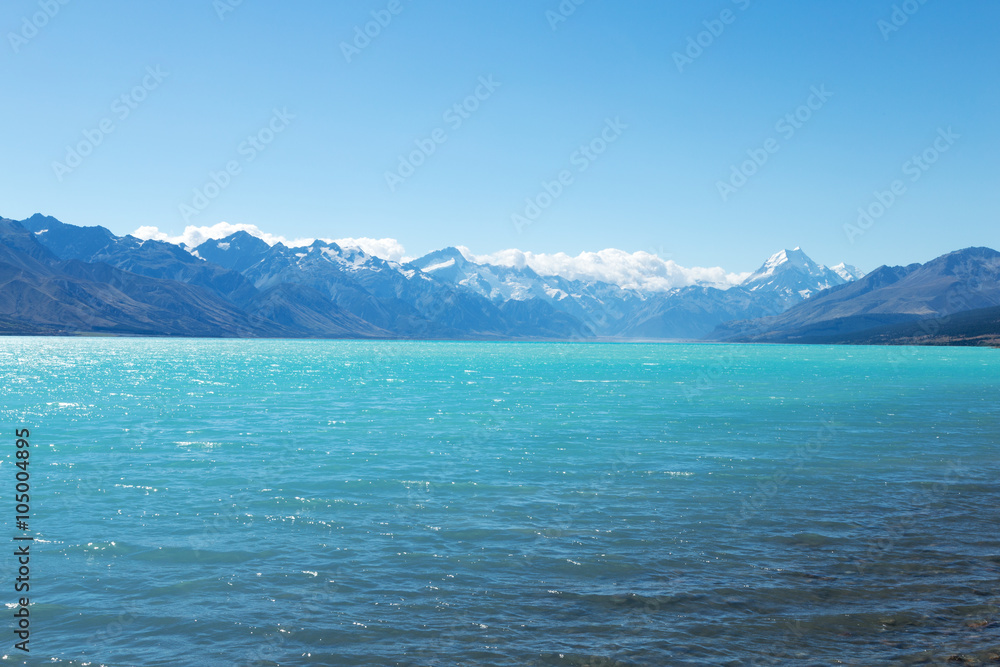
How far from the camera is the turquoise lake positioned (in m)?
14.8

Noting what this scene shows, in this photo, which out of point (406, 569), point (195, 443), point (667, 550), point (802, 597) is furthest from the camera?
point (195, 443)

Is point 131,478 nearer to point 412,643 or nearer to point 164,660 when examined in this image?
point 164,660

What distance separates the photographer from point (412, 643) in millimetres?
14695

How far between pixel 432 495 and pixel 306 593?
11.4 metres

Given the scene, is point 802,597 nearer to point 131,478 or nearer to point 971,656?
point 971,656

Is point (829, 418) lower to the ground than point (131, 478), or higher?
lower

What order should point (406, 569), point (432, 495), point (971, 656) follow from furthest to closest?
point (432, 495) → point (406, 569) → point (971, 656)

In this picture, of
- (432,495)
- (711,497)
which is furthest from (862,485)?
(432,495)

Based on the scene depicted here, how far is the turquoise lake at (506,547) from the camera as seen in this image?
581 inches

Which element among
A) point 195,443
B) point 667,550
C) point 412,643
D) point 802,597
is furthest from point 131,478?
point 802,597

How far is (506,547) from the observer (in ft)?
70.6

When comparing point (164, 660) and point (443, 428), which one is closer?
point (164, 660)

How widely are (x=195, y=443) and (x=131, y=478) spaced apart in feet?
36.8

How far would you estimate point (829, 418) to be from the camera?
6034 cm
